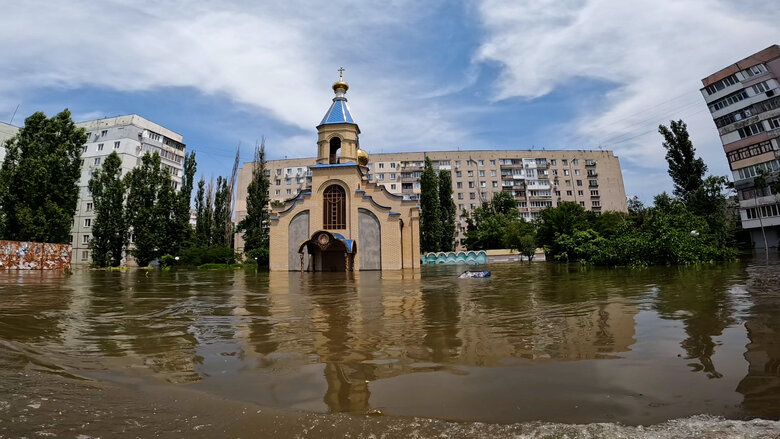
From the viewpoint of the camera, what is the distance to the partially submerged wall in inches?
906

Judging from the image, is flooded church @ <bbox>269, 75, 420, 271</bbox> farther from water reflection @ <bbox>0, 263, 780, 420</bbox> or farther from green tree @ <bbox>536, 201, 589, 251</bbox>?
water reflection @ <bbox>0, 263, 780, 420</bbox>

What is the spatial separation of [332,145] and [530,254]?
2171 centimetres

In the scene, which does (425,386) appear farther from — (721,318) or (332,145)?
(332,145)

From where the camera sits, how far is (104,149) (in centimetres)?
5278

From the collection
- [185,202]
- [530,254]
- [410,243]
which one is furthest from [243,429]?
[185,202]

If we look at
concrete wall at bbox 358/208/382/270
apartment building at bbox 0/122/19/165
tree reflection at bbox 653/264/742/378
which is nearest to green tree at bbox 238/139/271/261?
concrete wall at bbox 358/208/382/270

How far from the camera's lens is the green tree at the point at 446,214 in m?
50.2

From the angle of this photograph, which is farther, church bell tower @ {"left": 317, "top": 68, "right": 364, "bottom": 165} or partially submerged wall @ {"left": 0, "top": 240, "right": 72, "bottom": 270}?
church bell tower @ {"left": 317, "top": 68, "right": 364, "bottom": 165}

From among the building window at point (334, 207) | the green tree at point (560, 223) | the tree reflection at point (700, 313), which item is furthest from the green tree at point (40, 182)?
the green tree at point (560, 223)

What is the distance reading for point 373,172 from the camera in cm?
7238

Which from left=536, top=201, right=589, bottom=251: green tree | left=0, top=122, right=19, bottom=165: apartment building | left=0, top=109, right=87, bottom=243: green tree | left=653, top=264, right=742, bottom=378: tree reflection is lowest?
left=653, top=264, right=742, bottom=378: tree reflection

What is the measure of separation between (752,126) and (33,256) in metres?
64.3

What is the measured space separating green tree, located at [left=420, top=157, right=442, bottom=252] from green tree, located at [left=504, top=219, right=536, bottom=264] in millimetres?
8226

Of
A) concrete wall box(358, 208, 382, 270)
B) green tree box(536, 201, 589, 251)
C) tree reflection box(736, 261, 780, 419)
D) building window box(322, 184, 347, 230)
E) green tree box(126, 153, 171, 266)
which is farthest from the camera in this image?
green tree box(126, 153, 171, 266)
